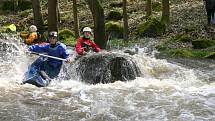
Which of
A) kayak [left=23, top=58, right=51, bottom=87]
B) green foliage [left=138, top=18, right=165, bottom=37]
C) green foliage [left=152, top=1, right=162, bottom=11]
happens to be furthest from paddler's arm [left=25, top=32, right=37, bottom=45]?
green foliage [left=152, top=1, right=162, bottom=11]

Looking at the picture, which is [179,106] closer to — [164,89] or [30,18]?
[164,89]

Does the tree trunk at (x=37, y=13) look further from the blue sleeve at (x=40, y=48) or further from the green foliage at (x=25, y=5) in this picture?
the green foliage at (x=25, y=5)

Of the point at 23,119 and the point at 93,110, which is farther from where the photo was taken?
the point at 93,110

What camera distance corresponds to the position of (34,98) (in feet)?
34.1

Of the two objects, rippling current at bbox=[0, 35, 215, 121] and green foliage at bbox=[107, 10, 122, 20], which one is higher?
green foliage at bbox=[107, 10, 122, 20]

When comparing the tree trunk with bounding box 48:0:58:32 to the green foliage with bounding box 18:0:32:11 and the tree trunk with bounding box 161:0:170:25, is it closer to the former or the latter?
the tree trunk with bounding box 161:0:170:25

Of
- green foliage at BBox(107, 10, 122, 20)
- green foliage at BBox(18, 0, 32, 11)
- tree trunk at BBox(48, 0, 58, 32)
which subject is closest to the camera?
tree trunk at BBox(48, 0, 58, 32)

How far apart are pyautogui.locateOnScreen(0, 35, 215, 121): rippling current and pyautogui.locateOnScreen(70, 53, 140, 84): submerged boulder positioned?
0.99 feet

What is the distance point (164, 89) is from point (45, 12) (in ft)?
79.2

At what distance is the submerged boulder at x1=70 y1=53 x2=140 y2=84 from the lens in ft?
40.9

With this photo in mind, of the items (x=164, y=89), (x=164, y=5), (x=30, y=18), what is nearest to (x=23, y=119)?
(x=164, y=89)

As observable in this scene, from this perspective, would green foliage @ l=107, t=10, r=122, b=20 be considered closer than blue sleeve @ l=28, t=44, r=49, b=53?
No

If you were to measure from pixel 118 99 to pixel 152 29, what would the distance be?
1281 cm

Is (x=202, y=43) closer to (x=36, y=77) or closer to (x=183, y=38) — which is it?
(x=183, y=38)
